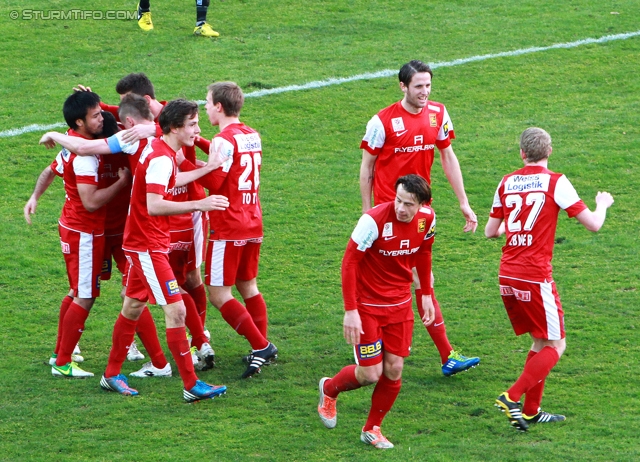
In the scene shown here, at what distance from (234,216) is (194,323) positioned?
957mm

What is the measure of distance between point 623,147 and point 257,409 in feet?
23.6

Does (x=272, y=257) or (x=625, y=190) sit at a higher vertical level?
(x=625, y=190)

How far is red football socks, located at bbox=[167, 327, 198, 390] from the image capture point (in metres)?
6.46

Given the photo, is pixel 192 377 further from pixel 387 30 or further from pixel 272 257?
pixel 387 30

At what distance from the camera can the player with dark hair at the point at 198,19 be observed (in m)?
15.4

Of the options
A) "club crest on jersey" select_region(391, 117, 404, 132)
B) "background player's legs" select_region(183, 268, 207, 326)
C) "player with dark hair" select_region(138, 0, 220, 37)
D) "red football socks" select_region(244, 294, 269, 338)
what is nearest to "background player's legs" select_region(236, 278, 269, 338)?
"red football socks" select_region(244, 294, 269, 338)

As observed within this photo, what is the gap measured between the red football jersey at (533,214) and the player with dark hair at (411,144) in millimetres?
978

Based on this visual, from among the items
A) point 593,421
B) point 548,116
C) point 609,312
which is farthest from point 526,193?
point 548,116

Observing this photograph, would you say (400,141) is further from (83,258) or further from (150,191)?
(83,258)

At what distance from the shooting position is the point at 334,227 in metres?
10.0

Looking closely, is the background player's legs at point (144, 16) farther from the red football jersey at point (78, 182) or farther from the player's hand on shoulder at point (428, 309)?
the player's hand on shoulder at point (428, 309)

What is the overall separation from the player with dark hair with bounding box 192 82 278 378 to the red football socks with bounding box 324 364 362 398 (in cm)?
102

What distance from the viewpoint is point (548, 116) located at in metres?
12.6

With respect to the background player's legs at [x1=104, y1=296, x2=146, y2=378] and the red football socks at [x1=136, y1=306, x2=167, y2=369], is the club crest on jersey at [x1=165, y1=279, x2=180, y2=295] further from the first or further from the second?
the red football socks at [x1=136, y1=306, x2=167, y2=369]
